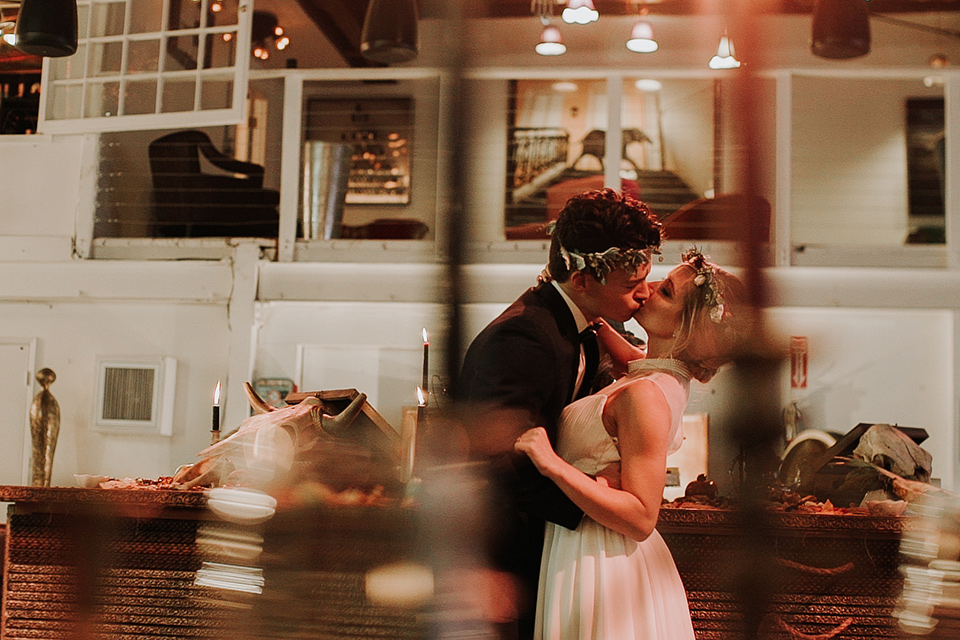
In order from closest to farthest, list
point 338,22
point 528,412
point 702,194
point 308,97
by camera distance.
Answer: point 528,412, point 702,194, point 338,22, point 308,97

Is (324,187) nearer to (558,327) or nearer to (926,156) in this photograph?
(558,327)

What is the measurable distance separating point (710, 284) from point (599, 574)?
0.58 meters

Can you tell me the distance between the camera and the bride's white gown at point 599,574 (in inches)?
65.6

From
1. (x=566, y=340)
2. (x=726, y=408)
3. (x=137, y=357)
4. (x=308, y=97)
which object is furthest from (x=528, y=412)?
(x=308, y=97)

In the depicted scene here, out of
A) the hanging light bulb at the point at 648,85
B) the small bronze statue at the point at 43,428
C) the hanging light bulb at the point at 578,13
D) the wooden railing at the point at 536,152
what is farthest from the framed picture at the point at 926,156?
the small bronze statue at the point at 43,428

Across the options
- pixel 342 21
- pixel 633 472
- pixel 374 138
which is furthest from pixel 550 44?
pixel 633 472

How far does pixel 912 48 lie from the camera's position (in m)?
8.34

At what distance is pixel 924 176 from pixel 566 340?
844cm

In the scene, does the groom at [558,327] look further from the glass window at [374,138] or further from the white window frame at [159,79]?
the glass window at [374,138]

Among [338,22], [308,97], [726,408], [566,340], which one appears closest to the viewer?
[726,408]

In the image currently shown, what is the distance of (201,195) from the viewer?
23.4 ft

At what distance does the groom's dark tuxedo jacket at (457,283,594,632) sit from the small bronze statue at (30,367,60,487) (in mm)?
4716

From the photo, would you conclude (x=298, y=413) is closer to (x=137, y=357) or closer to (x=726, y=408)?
(x=726, y=408)

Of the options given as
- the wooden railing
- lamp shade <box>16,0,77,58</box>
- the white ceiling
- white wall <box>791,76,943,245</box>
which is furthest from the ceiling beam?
lamp shade <box>16,0,77,58</box>
